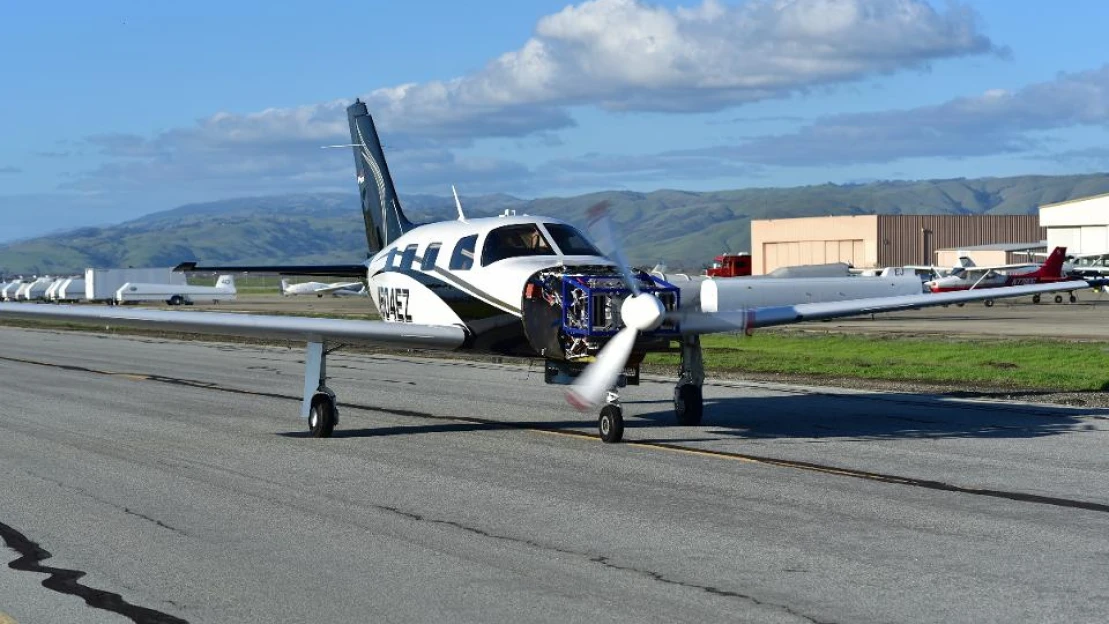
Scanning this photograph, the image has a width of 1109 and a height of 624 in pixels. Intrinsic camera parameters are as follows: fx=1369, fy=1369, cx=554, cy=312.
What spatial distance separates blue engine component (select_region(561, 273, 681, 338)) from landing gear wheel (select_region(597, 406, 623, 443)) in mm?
1148

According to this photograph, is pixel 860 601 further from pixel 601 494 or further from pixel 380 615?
pixel 601 494

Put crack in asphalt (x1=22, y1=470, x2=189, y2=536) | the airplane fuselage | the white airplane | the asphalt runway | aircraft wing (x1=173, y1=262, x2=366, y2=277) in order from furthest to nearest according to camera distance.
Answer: the white airplane
aircraft wing (x1=173, y1=262, x2=366, y2=277)
the airplane fuselage
crack in asphalt (x1=22, y1=470, x2=189, y2=536)
the asphalt runway

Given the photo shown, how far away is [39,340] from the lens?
171 ft

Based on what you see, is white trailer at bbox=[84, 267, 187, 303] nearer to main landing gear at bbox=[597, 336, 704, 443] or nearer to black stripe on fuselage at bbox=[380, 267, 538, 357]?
black stripe on fuselage at bbox=[380, 267, 538, 357]

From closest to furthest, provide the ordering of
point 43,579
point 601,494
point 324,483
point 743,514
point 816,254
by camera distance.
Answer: point 43,579
point 743,514
point 601,494
point 324,483
point 816,254

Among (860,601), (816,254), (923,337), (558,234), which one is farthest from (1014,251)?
(860,601)

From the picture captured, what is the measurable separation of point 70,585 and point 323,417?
9.13m

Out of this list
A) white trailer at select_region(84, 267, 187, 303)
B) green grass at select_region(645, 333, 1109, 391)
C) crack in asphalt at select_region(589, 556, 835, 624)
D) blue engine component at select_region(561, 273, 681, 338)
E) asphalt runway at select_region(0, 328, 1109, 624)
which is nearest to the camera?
crack in asphalt at select_region(589, 556, 835, 624)

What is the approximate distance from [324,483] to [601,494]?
2922 mm

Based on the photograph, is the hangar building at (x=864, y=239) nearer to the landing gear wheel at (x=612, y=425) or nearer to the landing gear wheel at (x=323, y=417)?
the landing gear wheel at (x=323, y=417)

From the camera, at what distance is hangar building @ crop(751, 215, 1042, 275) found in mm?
146000

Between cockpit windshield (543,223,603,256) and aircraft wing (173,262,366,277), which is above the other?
cockpit windshield (543,223,603,256)

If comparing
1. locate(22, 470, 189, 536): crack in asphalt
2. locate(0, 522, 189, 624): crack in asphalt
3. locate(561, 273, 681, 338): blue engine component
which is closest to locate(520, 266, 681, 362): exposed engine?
locate(561, 273, 681, 338): blue engine component

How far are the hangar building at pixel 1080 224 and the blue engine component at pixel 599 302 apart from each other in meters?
100
